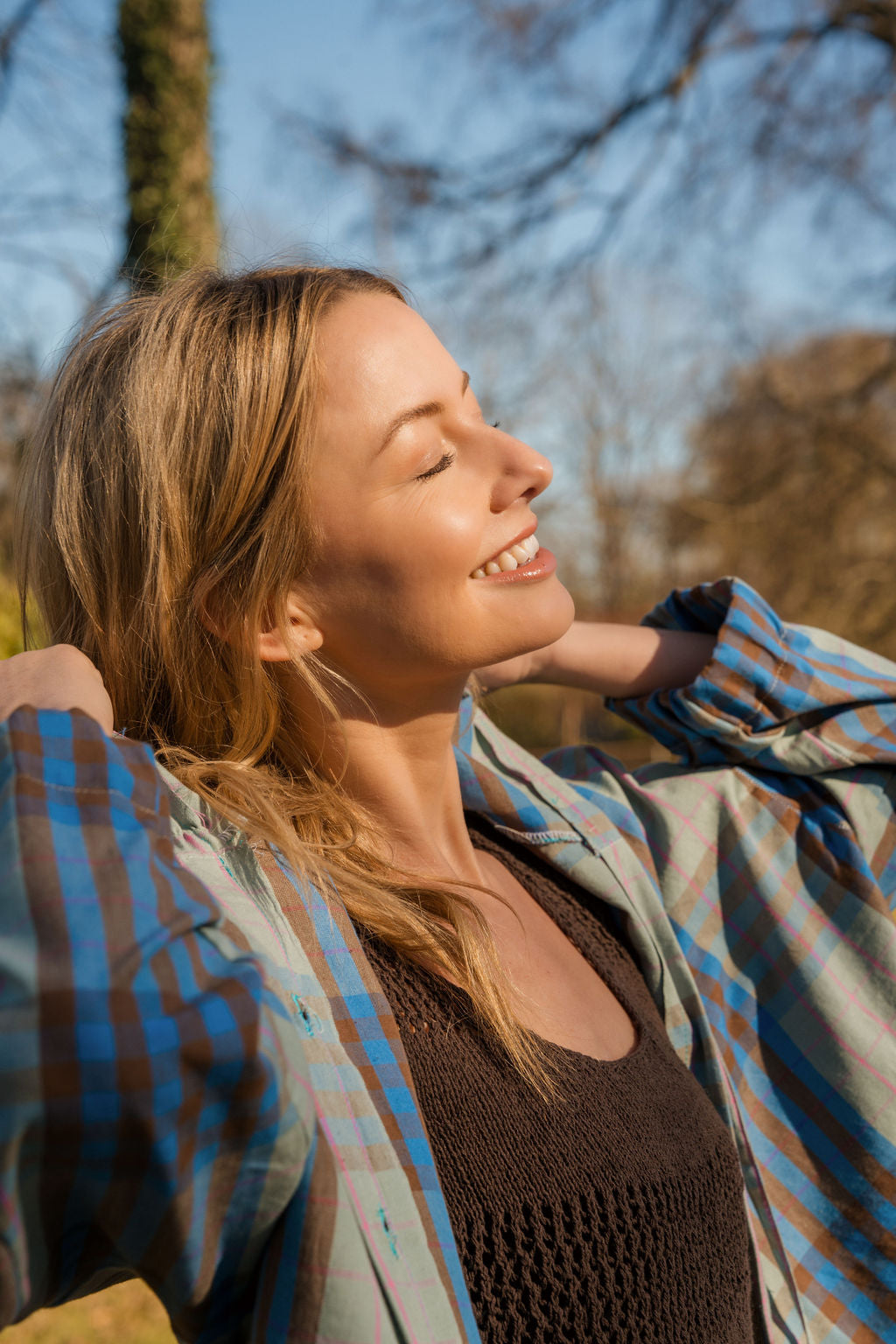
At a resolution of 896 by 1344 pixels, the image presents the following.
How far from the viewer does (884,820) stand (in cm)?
181

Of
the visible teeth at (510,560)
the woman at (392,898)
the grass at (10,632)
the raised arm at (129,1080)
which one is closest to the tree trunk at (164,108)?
the grass at (10,632)

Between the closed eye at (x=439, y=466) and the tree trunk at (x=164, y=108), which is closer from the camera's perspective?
the closed eye at (x=439, y=466)

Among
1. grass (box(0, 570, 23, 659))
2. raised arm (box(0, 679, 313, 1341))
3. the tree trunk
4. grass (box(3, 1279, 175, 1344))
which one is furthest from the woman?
the tree trunk

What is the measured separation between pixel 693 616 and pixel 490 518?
0.73 metres

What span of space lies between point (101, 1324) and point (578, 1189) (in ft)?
9.06

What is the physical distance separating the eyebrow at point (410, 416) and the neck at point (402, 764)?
1.29 feet

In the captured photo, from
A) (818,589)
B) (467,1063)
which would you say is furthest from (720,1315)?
(818,589)

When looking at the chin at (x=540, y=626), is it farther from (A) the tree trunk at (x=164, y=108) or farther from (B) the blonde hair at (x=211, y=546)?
(A) the tree trunk at (x=164, y=108)

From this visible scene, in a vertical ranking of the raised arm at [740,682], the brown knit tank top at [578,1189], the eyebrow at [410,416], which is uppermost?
the eyebrow at [410,416]

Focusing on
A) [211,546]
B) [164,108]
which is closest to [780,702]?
[211,546]

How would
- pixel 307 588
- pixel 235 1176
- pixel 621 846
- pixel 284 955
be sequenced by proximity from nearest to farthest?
pixel 235 1176 < pixel 284 955 < pixel 307 588 < pixel 621 846

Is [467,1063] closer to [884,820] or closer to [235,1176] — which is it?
[235,1176]

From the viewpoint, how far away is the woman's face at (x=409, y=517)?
148cm

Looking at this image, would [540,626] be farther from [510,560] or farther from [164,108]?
[164,108]
